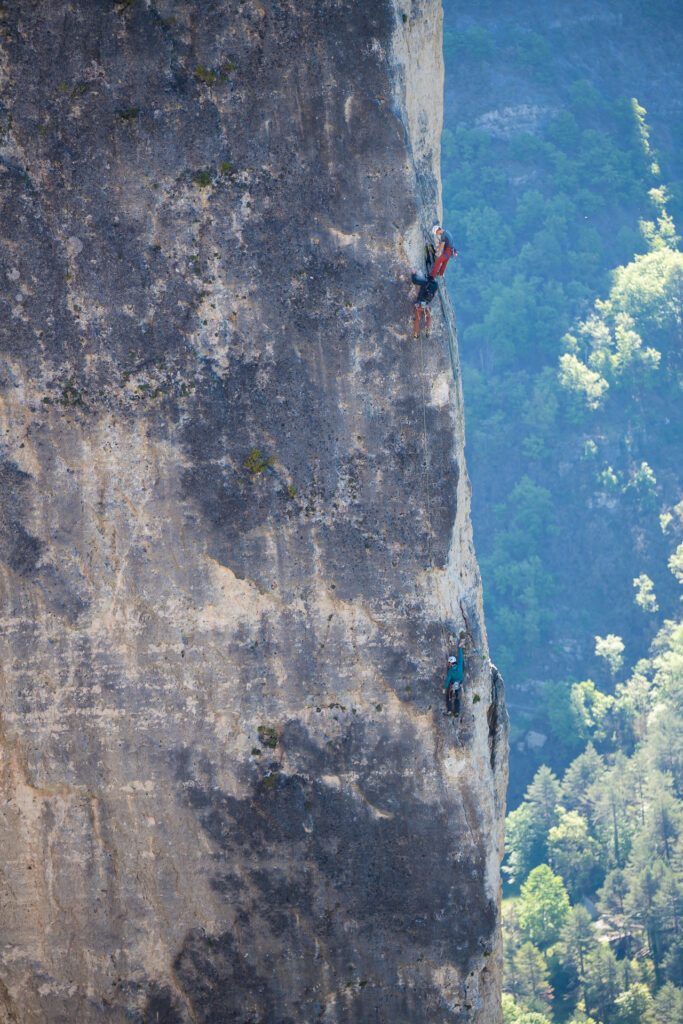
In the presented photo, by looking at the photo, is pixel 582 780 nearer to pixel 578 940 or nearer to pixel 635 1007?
pixel 578 940

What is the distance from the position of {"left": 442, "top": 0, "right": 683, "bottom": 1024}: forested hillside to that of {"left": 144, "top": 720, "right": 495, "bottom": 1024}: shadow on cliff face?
118 feet

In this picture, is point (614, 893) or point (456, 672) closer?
point (456, 672)

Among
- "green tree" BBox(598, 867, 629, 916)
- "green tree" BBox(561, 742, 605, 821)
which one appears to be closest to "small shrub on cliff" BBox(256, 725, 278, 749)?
"green tree" BBox(598, 867, 629, 916)

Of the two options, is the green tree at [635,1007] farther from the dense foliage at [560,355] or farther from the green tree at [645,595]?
the green tree at [645,595]

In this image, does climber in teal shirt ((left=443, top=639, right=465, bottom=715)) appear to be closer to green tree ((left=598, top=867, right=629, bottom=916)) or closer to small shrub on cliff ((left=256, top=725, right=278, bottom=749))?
small shrub on cliff ((left=256, top=725, right=278, bottom=749))

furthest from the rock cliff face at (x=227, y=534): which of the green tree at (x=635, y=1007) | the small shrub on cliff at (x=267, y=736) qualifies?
the green tree at (x=635, y=1007)

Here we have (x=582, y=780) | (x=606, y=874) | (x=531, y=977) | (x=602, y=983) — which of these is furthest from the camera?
(x=582, y=780)

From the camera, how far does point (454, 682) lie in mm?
12156

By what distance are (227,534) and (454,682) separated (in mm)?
3204

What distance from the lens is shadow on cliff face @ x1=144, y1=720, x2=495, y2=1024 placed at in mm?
12047

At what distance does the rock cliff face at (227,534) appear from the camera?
11.3 metres

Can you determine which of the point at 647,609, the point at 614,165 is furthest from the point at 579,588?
the point at 614,165

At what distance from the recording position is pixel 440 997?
40.9ft

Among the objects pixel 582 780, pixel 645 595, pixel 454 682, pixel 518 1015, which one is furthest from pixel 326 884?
pixel 645 595
